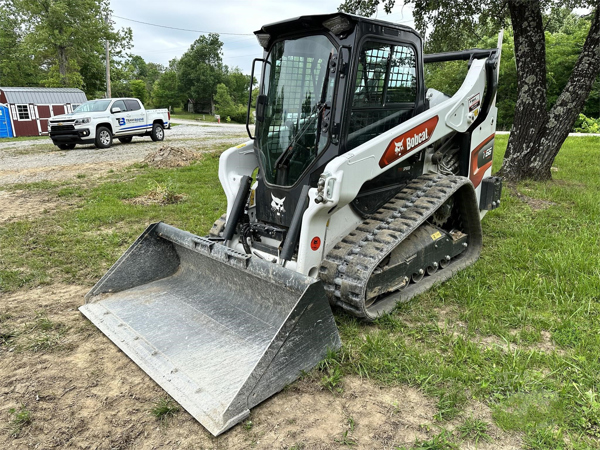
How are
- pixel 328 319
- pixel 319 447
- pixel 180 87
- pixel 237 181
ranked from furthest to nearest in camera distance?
pixel 180 87
pixel 237 181
pixel 328 319
pixel 319 447

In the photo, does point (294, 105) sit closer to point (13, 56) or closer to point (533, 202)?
point (533, 202)

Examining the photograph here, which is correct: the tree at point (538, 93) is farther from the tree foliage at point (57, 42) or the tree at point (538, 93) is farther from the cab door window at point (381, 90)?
the tree foliage at point (57, 42)

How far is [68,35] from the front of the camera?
3262 centimetres

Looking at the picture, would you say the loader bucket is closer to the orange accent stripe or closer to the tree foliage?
the orange accent stripe

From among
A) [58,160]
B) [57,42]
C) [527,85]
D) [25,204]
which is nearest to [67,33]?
[57,42]

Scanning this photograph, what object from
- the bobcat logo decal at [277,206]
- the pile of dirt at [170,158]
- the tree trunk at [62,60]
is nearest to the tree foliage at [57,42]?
the tree trunk at [62,60]

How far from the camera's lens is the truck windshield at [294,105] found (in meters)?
3.71

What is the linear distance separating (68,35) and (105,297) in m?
34.8

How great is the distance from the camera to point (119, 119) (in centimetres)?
1722

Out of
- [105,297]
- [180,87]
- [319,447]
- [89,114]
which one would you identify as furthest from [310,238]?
[180,87]

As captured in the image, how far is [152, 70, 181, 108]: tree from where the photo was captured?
6606cm

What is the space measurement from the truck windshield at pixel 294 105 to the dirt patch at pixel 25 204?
16.2ft

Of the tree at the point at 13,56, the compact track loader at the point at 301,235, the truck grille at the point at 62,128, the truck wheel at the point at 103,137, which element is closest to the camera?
the compact track loader at the point at 301,235

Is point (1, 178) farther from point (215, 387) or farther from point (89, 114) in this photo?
point (215, 387)
